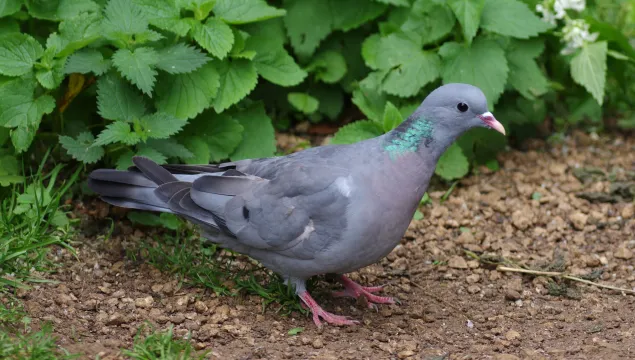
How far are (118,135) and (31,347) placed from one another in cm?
141

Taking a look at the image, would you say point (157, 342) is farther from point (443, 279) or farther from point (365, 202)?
point (443, 279)

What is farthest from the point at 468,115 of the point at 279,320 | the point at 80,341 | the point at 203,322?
the point at 80,341

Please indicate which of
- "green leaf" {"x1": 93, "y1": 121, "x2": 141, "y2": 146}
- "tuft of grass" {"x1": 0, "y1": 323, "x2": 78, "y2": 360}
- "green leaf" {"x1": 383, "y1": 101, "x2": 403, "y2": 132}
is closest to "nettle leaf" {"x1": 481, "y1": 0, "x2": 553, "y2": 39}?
"green leaf" {"x1": 383, "y1": 101, "x2": 403, "y2": 132}

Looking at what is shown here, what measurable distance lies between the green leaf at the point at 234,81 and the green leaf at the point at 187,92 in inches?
3.3

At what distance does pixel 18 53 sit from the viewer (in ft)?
15.0

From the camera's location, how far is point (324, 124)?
620 centimetres

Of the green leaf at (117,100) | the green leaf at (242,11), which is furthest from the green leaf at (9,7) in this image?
the green leaf at (242,11)

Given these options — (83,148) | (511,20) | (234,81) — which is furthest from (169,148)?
(511,20)

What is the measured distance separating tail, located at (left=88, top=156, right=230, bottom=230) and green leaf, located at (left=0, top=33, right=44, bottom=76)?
2.35 ft

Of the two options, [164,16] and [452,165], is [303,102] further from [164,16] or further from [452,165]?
[164,16]

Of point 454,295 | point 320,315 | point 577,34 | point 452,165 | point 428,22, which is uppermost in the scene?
point 428,22

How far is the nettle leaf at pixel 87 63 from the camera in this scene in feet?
14.8

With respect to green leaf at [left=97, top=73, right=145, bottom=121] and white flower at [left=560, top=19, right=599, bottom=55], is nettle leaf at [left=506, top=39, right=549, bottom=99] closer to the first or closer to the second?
white flower at [left=560, top=19, right=599, bottom=55]

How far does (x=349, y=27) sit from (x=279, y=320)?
2343 mm
